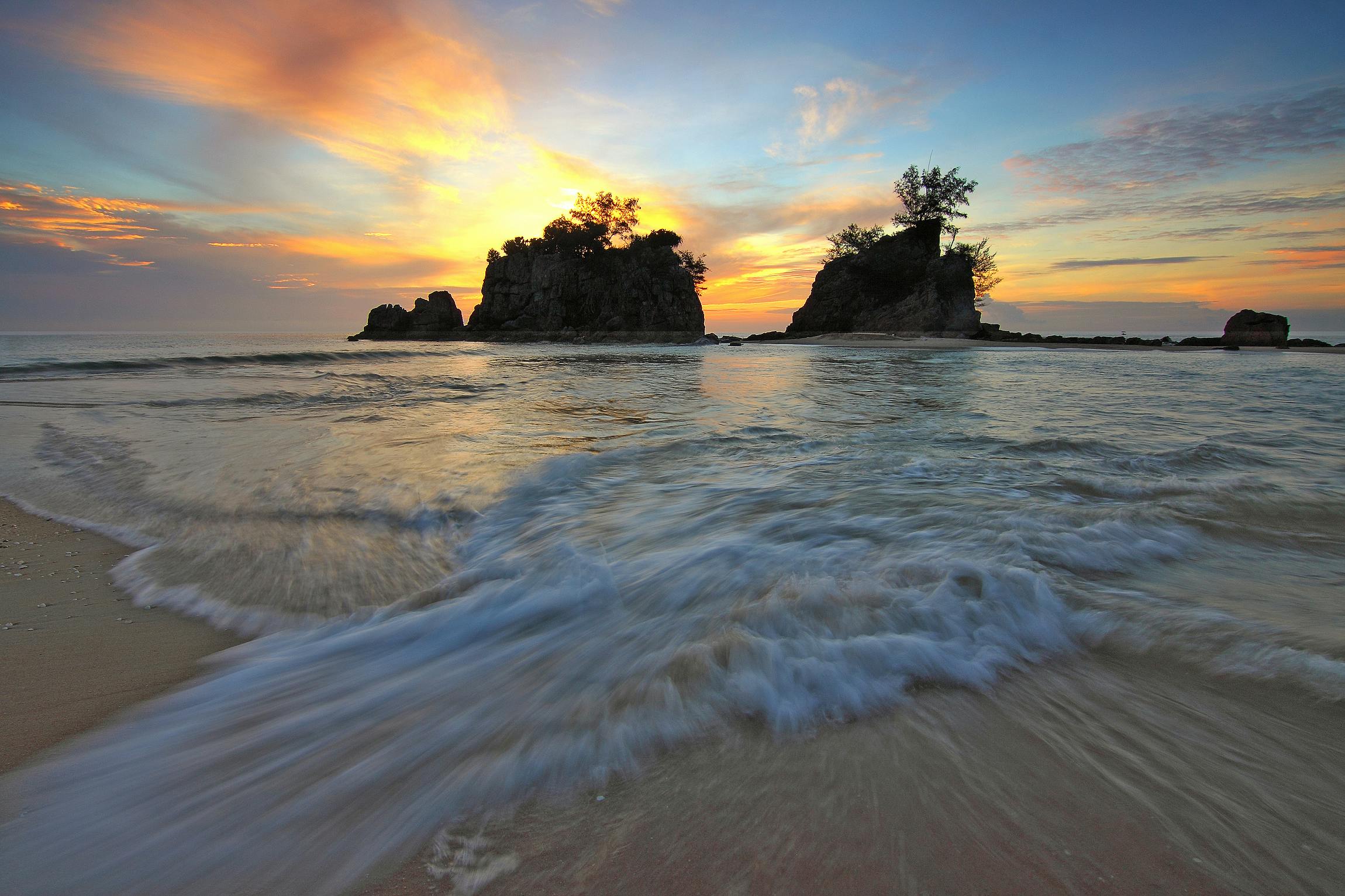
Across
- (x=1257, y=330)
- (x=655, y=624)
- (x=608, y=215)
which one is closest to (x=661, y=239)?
(x=608, y=215)

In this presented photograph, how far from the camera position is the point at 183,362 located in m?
14.9

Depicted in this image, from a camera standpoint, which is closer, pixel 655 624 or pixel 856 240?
pixel 655 624

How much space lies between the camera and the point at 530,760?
125 cm

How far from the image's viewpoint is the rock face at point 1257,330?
1125 inches

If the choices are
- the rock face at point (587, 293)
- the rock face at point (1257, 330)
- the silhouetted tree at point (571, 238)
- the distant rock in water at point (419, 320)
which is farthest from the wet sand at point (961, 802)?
the distant rock in water at point (419, 320)

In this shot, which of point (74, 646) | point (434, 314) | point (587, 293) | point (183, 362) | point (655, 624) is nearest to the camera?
point (74, 646)

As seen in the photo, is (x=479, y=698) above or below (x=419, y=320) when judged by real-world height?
below

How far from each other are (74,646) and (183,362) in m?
17.7

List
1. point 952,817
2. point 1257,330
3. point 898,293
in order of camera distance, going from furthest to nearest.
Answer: point 898,293, point 1257,330, point 952,817

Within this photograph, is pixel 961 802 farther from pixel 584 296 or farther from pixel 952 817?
pixel 584 296

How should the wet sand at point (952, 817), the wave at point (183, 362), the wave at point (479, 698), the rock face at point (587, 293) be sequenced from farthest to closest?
the rock face at point (587, 293) < the wave at point (183, 362) < the wave at point (479, 698) < the wet sand at point (952, 817)

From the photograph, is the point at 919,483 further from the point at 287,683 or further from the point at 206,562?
the point at 206,562

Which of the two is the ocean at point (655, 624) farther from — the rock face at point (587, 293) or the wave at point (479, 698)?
the rock face at point (587, 293)

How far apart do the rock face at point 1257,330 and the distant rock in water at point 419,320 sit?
5895cm
